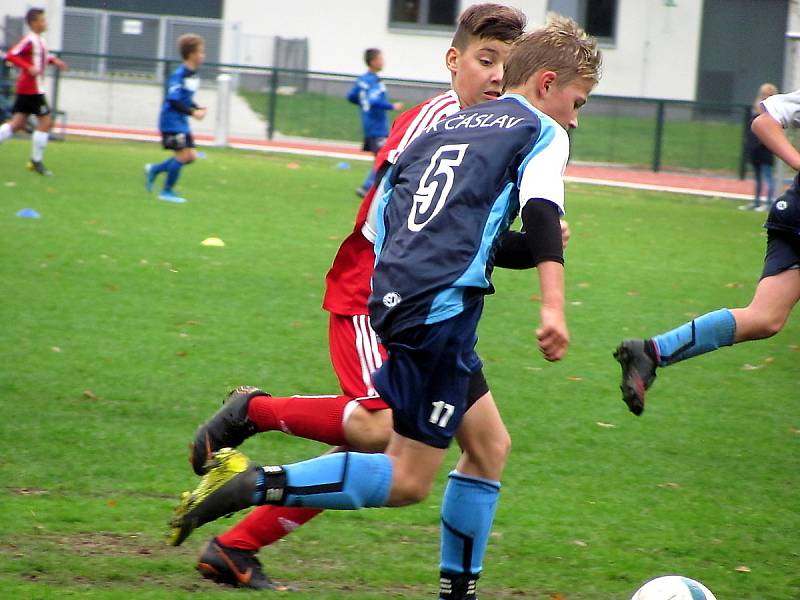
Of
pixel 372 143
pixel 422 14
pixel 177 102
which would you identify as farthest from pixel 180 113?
pixel 422 14

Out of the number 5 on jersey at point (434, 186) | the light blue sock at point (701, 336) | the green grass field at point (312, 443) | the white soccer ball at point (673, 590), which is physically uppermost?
the number 5 on jersey at point (434, 186)

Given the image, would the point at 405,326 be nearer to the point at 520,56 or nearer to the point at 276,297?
the point at 520,56

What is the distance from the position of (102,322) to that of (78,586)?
14.0 feet

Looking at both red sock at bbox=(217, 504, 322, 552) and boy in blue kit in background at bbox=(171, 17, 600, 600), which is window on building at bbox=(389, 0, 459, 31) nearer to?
red sock at bbox=(217, 504, 322, 552)

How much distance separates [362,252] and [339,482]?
0.99m

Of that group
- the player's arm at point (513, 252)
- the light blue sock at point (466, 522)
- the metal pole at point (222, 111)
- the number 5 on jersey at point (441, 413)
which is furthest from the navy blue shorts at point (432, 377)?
the metal pole at point (222, 111)

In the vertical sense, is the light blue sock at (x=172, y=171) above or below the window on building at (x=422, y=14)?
Answer: below

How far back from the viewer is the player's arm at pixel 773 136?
552cm

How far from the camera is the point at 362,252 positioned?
161 inches

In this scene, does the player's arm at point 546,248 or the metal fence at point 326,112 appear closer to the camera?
the player's arm at point 546,248

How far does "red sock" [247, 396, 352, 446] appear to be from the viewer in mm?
3875

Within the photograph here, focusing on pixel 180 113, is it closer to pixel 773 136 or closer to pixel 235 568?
pixel 773 136

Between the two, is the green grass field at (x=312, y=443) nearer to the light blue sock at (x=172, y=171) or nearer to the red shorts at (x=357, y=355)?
the red shorts at (x=357, y=355)

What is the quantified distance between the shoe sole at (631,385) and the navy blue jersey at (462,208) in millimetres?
1654
